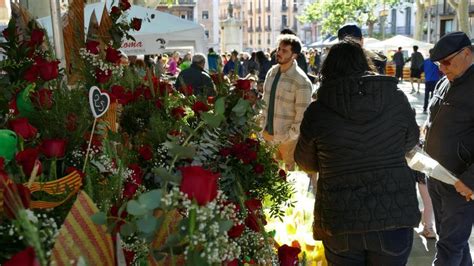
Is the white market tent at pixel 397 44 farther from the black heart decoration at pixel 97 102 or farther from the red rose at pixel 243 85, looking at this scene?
the black heart decoration at pixel 97 102

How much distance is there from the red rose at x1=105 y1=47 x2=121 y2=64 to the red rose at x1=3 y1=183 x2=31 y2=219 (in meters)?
1.44

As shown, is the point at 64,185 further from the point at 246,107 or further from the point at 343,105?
the point at 343,105

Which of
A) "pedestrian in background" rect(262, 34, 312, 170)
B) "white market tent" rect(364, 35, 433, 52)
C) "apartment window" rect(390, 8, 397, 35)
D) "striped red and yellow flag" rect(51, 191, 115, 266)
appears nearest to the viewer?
"striped red and yellow flag" rect(51, 191, 115, 266)

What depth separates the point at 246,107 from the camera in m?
2.02

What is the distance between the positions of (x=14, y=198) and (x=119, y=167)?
517mm

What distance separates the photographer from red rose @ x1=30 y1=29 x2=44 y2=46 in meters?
2.42

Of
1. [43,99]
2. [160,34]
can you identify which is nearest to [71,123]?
[43,99]

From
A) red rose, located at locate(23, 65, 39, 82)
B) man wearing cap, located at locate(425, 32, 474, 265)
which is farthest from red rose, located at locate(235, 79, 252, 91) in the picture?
man wearing cap, located at locate(425, 32, 474, 265)

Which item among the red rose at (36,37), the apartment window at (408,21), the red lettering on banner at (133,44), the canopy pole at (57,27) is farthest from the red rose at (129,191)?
the apartment window at (408,21)

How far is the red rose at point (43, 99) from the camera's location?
198 cm

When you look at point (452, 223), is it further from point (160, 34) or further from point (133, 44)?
point (160, 34)

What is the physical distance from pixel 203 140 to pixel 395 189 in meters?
0.89

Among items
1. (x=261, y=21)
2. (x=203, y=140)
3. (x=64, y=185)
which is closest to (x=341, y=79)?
(x=203, y=140)

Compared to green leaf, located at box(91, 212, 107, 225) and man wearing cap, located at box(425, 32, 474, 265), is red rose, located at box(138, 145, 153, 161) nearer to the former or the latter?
green leaf, located at box(91, 212, 107, 225)
